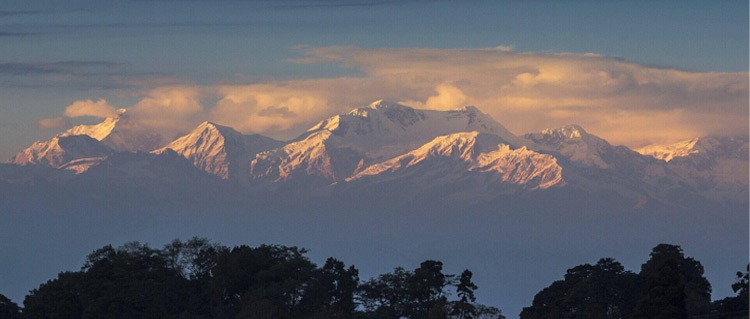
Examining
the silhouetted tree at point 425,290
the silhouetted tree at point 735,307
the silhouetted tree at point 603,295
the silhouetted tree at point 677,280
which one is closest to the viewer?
the silhouetted tree at point 677,280

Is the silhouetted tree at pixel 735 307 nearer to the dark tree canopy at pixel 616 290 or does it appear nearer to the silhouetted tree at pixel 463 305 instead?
the dark tree canopy at pixel 616 290

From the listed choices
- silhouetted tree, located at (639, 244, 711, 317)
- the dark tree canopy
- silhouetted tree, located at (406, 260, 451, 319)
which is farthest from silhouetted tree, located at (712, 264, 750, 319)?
silhouetted tree, located at (406, 260, 451, 319)

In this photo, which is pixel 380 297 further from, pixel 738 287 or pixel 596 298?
pixel 738 287

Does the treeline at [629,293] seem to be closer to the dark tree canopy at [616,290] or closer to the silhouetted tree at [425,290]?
the dark tree canopy at [616,290]

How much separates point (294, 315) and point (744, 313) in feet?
188

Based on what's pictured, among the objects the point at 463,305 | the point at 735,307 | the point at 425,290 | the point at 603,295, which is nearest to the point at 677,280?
→ the point at 735,307

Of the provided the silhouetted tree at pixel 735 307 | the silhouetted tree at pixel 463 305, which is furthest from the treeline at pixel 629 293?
the silhouetted tree at pixel 463 305

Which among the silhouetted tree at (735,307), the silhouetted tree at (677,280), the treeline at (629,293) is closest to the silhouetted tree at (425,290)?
the treeline at (629,293)

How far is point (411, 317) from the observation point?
195125 millimetres

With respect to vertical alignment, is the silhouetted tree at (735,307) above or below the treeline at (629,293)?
below

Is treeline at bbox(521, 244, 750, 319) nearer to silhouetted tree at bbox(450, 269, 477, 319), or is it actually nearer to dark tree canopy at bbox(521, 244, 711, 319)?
dark tree canopy at bbox(521, 244, 711, 319)

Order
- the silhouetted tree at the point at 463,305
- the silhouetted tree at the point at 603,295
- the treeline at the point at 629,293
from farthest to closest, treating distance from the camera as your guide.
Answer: the silhouetted tree at the point at 603,295
the silhouetted tree at the point at 463,305
the treeline at the point at 629,293

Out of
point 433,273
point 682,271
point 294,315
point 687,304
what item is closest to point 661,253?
point 682,271

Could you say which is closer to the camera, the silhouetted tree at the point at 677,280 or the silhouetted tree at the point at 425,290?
the silhouetted tree at the point at 677,280
